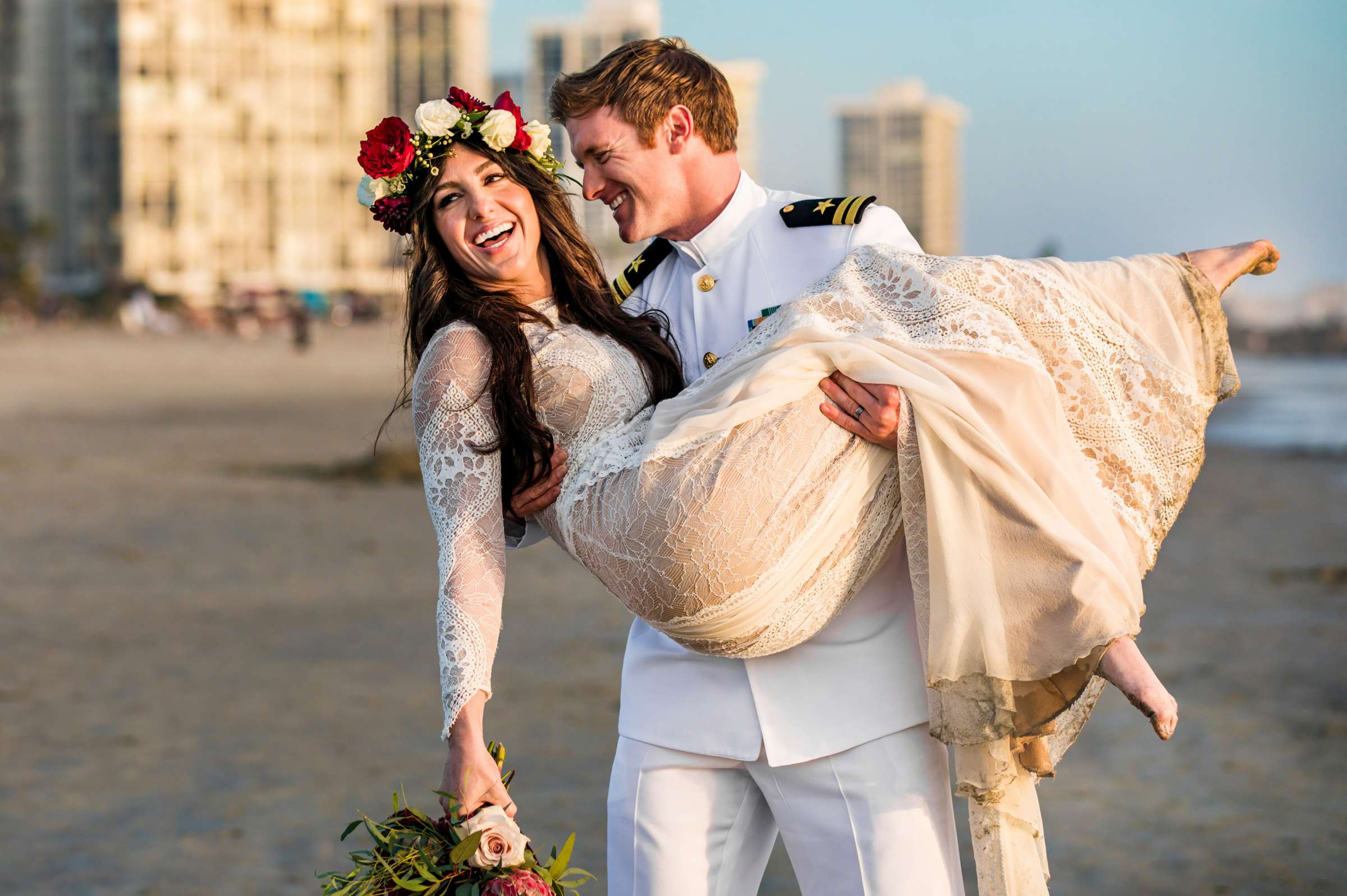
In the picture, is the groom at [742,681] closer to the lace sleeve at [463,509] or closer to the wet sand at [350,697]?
the lace sleeve at [463,509]

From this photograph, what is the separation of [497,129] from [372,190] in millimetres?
288

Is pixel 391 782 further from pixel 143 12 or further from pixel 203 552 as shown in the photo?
pixel 143 12

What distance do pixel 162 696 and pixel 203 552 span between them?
4335 mm

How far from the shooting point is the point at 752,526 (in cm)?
240

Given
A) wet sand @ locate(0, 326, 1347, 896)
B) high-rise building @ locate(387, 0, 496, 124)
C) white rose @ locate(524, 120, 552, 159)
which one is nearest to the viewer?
white rose @ locate(524, 120, 552, 159)

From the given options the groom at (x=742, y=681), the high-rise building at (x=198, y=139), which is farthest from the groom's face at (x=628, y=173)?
the high-rise building at (x=198, y=139)

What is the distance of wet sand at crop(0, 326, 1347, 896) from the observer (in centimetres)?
615

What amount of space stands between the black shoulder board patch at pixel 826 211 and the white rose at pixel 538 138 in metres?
0.49

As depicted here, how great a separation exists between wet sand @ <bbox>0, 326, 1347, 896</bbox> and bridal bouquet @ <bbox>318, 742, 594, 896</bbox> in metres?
1.63

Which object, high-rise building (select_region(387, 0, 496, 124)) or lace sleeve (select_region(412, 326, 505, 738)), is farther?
high-rise building (select_region(387, 0, 496, 124))

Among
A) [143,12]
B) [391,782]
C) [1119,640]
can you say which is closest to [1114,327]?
[1119,640]

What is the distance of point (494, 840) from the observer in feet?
8.04

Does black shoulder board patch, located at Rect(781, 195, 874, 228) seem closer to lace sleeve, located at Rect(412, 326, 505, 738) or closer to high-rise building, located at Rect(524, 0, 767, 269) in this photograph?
lace sleeve, located at Rect(412, 326, 505, 738)

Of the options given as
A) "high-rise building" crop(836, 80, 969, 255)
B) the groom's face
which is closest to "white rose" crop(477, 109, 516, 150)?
the groom's face
